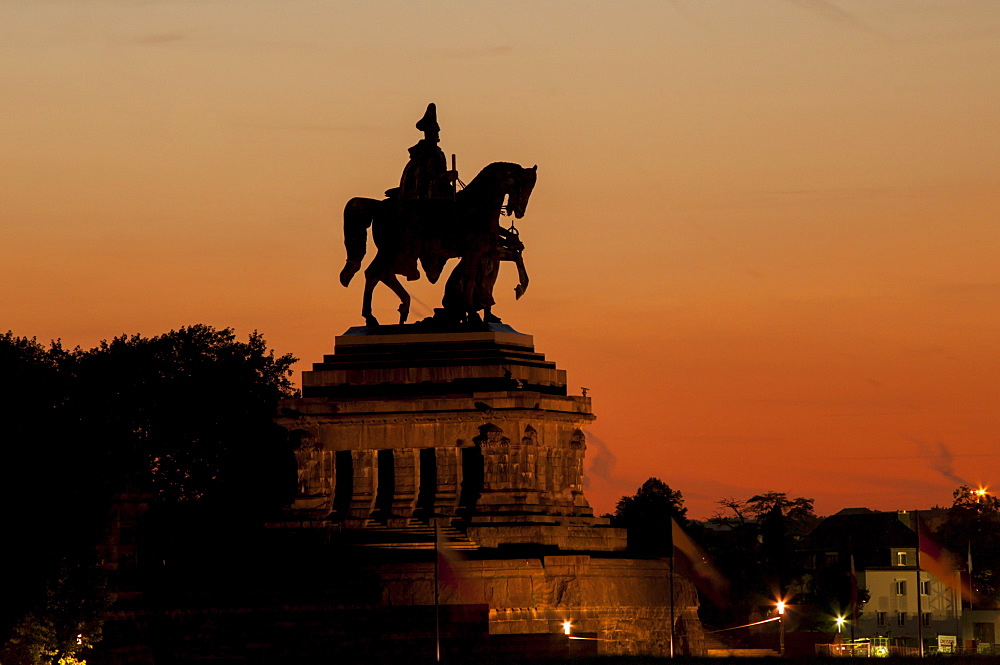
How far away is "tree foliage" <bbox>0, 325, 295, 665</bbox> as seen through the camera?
271 feet

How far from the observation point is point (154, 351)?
125812 millimetres

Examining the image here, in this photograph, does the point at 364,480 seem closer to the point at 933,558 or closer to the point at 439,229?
the point at 439,229

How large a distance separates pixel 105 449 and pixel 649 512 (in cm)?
8018

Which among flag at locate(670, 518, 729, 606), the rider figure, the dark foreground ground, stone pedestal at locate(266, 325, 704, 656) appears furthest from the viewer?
the rider figure

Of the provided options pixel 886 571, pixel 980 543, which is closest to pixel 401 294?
pixel 980 543

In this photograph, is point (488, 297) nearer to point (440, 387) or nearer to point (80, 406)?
point (440, 387)

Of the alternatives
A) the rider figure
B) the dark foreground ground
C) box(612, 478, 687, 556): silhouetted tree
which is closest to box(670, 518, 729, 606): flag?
the dark foreground ground

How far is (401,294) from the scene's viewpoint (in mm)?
97875

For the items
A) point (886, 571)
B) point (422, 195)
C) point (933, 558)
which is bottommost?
point (933, 558)

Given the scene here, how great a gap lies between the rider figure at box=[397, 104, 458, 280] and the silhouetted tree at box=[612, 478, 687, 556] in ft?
118

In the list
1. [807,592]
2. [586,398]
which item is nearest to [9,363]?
[586,398]

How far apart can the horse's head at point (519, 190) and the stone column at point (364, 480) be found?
9.01 metres

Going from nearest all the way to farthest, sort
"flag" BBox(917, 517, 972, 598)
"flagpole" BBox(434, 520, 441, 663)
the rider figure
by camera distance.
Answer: "flagpole" BBox(434, 520, 441, 663) < "flag" BBox(917, 517, 972, 598) < the rider figure

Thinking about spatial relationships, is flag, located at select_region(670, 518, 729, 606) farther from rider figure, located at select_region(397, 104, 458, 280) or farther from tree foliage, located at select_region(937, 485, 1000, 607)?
tree foliage, located at select_region(937, 485, 1000, 607)
